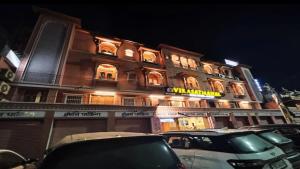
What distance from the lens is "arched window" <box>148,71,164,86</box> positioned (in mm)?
21131

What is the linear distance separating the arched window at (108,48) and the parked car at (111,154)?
19.2 meters

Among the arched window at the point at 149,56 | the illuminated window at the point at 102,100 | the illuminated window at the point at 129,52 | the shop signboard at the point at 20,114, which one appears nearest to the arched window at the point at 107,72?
the illuminated window at the point at 102,100

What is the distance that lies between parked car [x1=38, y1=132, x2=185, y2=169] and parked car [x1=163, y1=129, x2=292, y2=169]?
187 centimetres

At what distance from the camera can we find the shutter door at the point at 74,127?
12.1 metres

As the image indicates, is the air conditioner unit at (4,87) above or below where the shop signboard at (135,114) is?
above

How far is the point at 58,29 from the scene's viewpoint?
17.6 meters

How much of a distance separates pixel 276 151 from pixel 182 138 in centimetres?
253

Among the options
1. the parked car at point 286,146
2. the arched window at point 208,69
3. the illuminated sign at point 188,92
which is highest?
the arched window at point 208,69

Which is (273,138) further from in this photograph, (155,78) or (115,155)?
(155,78)

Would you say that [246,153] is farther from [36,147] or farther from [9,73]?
[9,73]

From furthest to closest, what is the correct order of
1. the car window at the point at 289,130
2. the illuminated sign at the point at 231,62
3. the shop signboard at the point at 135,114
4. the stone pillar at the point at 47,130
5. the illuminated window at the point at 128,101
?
1. the illuminated sign at the point at 231,62
2. the illuminated window at the point at 128,101
3. the shop signboard at the point at 135,114
4. the stone pillar at the point at 47,130
5. the car window at the point at 289,130

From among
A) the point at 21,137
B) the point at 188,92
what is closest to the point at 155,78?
the point at 188,92

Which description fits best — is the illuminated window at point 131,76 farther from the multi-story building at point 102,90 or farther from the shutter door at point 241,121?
the shutter door at point 241,121

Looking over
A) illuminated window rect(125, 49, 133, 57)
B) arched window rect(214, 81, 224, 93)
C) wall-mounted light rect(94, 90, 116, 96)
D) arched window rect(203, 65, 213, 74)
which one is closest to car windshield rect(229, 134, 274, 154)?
wall-mounted light rect(94, 90, 116, 96)
